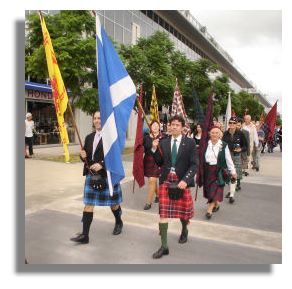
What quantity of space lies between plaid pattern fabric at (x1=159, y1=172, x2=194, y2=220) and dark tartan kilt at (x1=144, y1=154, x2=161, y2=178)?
2.09 meters

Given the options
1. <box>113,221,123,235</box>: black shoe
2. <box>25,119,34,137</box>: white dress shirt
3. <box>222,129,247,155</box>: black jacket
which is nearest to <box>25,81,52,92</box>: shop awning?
<box>25,119,34,137</box>: white dress shirt

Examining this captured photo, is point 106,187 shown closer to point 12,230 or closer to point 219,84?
point 12,230

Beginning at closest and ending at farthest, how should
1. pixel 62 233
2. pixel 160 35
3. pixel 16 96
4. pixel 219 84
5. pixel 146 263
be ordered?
1. pixel 16 96
2. pixel 146 263
3. pixel 62 233
4. pixel 160 35
5. pixel 219 84

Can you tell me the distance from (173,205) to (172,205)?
13 millimetres

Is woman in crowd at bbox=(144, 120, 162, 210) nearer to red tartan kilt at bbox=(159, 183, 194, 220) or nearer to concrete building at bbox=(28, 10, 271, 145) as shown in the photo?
red tartan kilt at bbox=(159, 183, 194, 220)

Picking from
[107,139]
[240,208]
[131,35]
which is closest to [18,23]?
[107,139]

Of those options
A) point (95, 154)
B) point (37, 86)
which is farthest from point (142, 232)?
point (37, 86)

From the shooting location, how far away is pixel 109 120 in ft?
15.1

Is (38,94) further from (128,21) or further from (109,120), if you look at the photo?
(109,120)

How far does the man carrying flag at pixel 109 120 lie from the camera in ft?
15.1

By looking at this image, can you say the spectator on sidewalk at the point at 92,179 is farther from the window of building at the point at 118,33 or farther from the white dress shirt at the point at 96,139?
the window of building at the point at 118,33

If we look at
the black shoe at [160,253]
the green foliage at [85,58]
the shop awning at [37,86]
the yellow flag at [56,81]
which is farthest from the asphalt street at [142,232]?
the shop awning at [37,86]

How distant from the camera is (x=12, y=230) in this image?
4.24 metres

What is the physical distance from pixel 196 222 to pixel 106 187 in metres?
1.82
